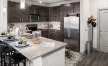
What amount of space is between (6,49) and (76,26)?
3602mm

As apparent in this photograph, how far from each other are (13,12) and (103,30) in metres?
4.68

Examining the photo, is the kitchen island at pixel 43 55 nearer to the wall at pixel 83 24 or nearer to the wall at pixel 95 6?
the wall at pixel 83 24

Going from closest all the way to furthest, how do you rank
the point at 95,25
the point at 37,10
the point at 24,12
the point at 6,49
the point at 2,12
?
the point at 6,49
the point at 2,12
the point at 95,25
the point at 24,12
the point at 37,10

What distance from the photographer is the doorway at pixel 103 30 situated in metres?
5.16

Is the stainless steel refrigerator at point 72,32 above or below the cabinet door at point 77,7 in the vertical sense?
below

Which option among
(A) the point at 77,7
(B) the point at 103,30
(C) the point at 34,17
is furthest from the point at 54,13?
(B) the point at 103,30

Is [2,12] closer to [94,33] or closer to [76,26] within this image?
[76,26]

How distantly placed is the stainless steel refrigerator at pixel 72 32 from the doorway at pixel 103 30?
1191 mm

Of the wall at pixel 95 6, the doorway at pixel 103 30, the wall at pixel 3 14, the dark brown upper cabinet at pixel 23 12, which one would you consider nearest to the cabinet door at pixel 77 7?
the wall at pixel 95 6

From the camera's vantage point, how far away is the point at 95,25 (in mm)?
5297

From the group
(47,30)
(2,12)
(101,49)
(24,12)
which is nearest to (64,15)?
(47,30)

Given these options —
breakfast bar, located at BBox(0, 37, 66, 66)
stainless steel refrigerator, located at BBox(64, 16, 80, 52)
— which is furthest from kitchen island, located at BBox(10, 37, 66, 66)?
stainless steel refrigerator, located at BBox(64, 16, 80, 52)

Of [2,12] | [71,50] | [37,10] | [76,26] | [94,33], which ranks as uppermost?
[37,10]

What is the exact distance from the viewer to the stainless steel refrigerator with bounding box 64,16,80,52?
5113 mm
